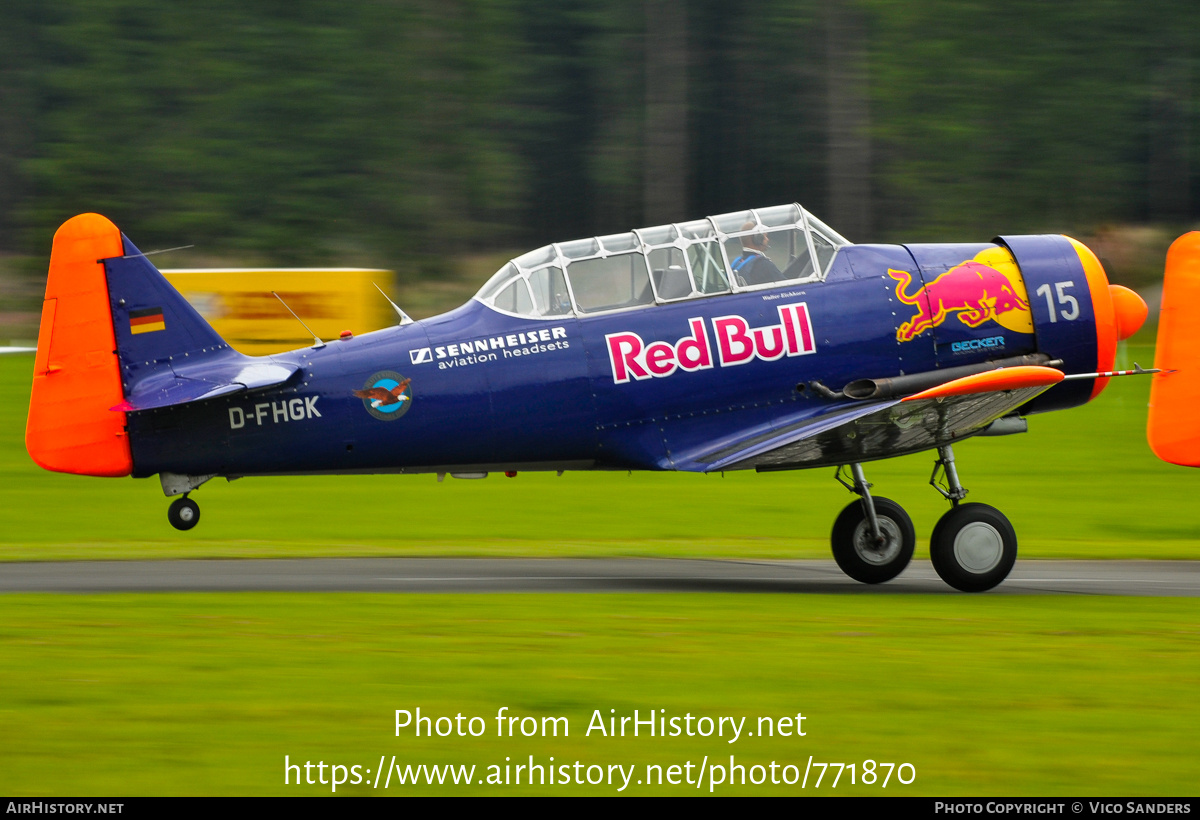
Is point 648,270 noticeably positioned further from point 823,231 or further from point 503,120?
point 503,120

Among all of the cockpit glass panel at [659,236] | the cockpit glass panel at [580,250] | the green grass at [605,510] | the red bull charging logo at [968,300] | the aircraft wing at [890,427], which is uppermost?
the cockpit glass panel at [659,236]

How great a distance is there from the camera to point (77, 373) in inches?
436

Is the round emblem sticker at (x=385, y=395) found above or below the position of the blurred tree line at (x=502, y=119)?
below

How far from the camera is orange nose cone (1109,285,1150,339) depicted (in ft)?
39.3

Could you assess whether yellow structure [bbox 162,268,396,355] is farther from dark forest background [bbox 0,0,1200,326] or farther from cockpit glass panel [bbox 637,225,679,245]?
dark forest background [bbox 0,0,1200,326]

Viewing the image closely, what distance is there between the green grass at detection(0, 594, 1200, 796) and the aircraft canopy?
101 inches

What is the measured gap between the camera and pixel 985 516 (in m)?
11.5

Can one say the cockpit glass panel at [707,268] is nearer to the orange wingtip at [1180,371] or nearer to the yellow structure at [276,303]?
the orange wingtip at [1180,371]

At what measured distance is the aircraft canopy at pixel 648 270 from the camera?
38.0 feet

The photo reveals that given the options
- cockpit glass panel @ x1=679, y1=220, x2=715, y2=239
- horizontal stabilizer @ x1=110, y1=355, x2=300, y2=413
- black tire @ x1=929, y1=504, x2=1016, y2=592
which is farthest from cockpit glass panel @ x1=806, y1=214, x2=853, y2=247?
horizontal stabilizer @ x1=110, y1=355, x2=300, y2=413

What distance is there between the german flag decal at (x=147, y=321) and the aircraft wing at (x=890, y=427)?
4.66 m

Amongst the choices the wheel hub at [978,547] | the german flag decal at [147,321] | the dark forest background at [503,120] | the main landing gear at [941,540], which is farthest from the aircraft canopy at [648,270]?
the dark forest background at [503,120]

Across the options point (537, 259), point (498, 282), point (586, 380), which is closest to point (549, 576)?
point (586, 380)
